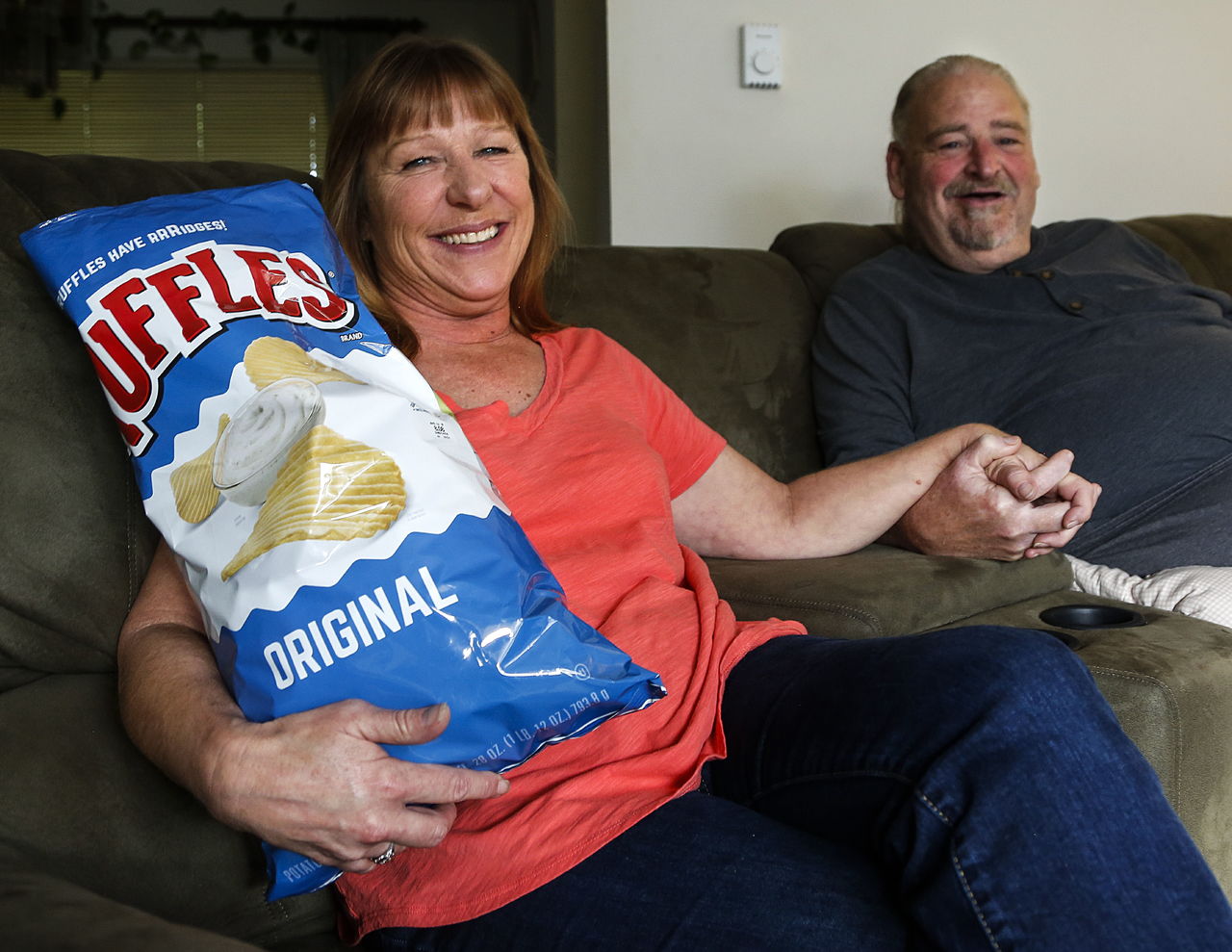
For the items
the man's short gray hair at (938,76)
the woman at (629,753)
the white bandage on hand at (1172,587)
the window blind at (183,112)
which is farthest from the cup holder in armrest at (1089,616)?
the window blind at (183,112)

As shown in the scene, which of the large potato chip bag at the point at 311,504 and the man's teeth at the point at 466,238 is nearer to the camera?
the large potato chip bag at the point at 311,504

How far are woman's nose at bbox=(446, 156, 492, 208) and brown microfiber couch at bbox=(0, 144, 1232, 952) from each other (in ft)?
0.94

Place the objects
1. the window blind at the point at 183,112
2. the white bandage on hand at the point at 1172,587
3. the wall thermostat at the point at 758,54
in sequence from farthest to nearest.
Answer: the window blind at the point at 183,112
the wall thermostat at the point at 758,54
the white bandage on hand at the point at 1172,587

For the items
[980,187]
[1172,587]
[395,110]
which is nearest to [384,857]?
[395,110]

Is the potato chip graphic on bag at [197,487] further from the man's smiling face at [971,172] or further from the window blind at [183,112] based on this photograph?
the window blind at [183,112]

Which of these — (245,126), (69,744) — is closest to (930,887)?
(69,744)

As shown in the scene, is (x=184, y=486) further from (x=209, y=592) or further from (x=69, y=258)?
(x=69, y=258)

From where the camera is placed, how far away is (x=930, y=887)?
74cm

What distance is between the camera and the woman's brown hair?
3.76 feet

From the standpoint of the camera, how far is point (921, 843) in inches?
29.7

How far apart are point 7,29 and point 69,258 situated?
6.01 m

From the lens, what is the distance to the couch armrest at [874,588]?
1.16m

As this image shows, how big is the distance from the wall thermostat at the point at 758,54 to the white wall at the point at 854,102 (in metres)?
0.02

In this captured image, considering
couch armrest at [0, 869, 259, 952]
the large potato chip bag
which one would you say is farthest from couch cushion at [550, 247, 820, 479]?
couch armrest at [0, 869, 259, 952]
